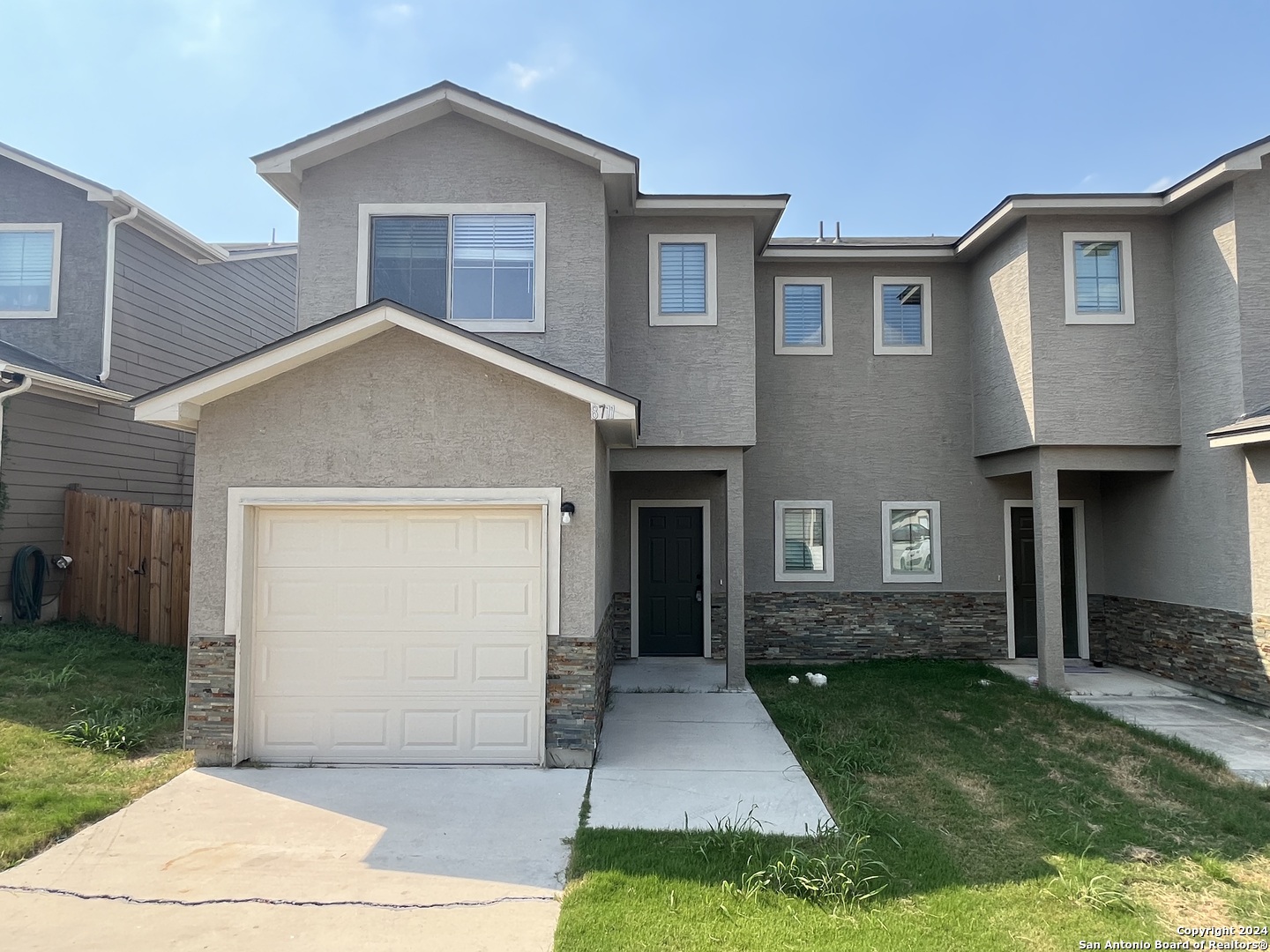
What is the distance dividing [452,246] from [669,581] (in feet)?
18.4

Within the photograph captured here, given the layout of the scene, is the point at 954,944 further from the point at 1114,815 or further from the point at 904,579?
the point at 904,579

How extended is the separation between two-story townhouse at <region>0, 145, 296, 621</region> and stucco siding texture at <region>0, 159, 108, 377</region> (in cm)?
1

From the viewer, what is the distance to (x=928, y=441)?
1073 centimetres

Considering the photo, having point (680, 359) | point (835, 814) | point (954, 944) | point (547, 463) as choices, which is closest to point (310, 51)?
point (680, 359)

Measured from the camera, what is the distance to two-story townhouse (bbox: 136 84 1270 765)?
6121mm

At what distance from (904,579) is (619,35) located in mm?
9080

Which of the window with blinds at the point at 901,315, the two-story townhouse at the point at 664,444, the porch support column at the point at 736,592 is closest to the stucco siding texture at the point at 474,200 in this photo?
the two-story townhouse at the point at 664,444

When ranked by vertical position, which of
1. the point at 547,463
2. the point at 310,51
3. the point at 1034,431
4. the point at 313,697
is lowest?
the point at 313,697

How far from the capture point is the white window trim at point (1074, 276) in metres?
9.08

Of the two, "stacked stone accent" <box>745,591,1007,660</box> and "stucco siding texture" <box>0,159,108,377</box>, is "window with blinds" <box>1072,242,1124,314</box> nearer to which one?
"stacked stone accent" <box>745,591,1007,660</box>

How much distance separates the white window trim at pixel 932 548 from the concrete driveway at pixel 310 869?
6.68 meters

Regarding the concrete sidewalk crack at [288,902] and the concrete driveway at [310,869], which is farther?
the concrete sidewalk crack at [288,902]

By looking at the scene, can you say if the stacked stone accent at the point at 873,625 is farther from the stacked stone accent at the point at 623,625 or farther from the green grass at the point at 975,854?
the green grass at the point at 975,854

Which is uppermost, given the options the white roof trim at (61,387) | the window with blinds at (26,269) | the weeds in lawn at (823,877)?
the window with blinds at (26,269)
